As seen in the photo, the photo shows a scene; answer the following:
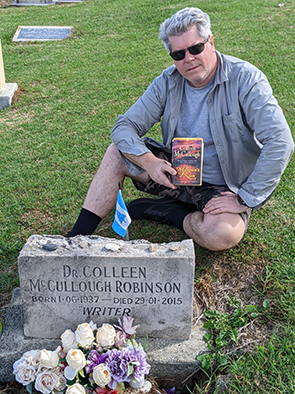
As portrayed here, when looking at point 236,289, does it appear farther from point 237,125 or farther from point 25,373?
point 25,373

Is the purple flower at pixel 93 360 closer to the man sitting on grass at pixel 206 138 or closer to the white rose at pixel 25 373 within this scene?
the white rose at pixel 25 373

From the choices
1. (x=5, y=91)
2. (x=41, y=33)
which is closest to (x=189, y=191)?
(x=5, y=91)

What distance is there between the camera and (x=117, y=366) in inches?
90.0

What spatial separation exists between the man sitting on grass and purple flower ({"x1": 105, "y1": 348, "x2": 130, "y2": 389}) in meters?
1.03

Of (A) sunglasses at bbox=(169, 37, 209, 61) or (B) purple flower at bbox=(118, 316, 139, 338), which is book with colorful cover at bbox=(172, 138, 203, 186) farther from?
(B) purple flower at bbox=(118, 316, 139, 338)

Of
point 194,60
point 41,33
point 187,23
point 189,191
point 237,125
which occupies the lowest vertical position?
point 41,33

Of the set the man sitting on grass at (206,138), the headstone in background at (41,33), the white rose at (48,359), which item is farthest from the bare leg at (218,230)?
the headstone in background at (41,33)

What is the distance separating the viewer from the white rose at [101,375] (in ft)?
7.35

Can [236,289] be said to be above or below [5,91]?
above

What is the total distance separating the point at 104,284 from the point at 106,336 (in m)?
0.27

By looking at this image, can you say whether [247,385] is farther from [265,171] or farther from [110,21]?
[110,21]

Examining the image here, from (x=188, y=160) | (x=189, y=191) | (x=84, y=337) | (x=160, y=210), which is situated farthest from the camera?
(x=160, y=210)

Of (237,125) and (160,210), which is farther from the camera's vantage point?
(160,210)

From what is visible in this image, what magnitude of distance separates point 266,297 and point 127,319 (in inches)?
36.6
